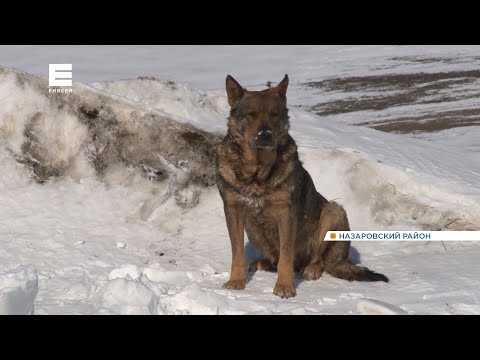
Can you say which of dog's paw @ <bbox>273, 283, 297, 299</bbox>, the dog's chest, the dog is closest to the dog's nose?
the dog

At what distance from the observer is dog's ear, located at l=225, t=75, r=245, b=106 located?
6.68 meters

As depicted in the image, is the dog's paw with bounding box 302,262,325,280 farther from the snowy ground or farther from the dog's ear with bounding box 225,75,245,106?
the dog's ear with bounding box 225,75,245,106

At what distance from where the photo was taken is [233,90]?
6703 mm

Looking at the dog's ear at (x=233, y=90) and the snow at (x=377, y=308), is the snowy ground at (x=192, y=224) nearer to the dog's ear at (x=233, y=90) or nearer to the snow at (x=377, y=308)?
the snow at (x=377, y=308)

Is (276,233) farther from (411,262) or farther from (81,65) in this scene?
(81,65)

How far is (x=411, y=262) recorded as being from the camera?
295 inches

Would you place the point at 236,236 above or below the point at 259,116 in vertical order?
below

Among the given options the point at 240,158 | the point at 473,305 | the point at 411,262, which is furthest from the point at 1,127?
the point at 473,305

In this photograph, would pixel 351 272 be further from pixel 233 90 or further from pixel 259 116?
pixel 233 90

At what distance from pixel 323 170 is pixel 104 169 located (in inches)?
99.8

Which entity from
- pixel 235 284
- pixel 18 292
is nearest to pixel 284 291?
pixel 235 284

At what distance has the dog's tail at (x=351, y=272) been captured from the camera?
6.93 meters

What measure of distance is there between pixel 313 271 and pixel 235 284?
90 centimetres

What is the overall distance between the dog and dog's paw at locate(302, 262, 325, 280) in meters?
0.02
